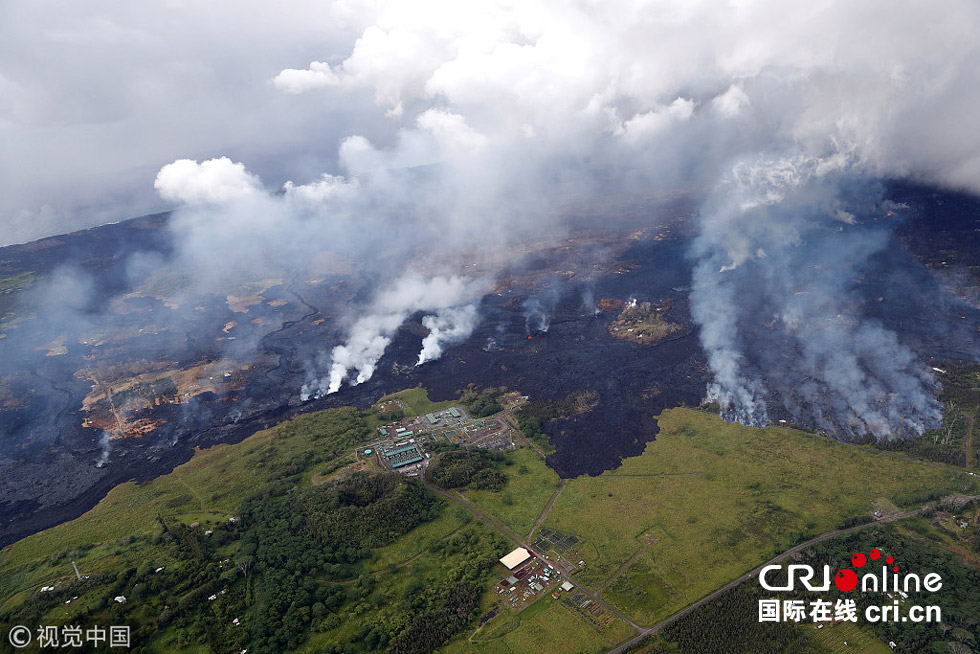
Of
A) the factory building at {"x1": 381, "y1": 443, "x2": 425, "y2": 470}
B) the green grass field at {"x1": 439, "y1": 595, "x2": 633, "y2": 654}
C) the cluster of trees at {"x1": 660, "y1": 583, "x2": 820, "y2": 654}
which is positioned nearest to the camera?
the cluster of trees at {"x1": 660, "y1": 583, "x2": 820, "y2": 654}

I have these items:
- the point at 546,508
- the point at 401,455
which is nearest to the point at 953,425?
the point at 546,508

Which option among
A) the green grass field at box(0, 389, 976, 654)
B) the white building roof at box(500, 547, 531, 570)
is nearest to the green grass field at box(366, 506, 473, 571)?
the green grass field at box(0, 389, 976, 654)

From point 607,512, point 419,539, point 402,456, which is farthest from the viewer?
point 402,456

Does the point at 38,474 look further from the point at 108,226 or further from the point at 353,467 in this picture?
the point at 108,226

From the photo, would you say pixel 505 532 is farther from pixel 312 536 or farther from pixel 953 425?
pixel 953 425

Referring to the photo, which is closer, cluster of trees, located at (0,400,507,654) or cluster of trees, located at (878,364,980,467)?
cluster of trees, located at (0,400,507,654)

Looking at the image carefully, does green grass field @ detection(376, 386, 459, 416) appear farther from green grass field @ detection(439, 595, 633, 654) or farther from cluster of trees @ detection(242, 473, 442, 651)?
green grass field @ detection(439, 595, 633, 654)

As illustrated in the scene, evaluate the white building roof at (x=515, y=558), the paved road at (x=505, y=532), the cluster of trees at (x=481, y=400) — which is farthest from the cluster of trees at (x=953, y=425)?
the cluster of trees at (x=481, y=400)
